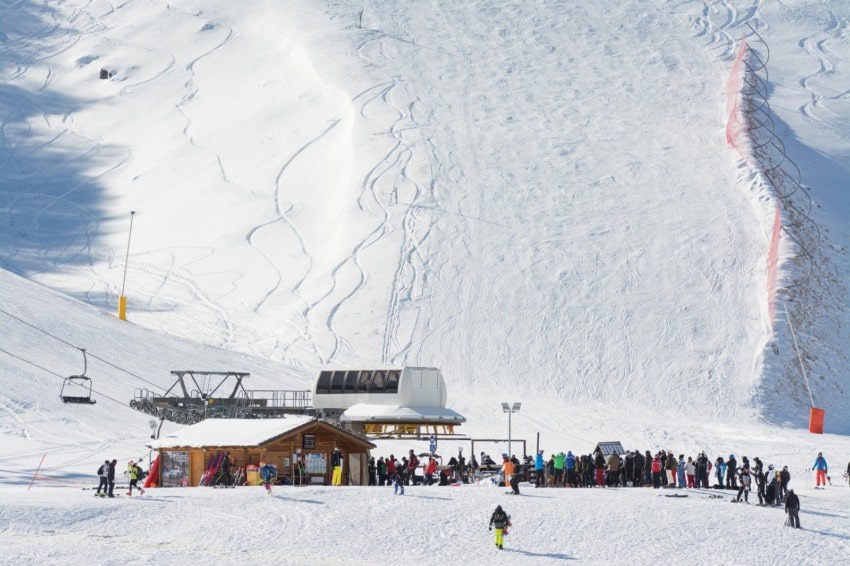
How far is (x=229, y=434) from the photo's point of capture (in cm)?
3011

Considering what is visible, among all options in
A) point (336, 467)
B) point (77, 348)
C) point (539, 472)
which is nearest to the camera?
point (336, 467)

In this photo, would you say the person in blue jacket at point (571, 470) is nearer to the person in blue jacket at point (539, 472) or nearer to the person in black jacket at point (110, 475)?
the person in blue jacket at point (539, 472)

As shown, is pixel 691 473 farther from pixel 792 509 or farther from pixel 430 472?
pixel 430 472

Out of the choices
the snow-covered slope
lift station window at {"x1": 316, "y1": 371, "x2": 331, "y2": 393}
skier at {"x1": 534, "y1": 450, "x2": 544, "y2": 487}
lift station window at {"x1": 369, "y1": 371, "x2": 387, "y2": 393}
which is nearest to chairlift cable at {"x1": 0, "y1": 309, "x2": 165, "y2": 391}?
the snow-covered slope

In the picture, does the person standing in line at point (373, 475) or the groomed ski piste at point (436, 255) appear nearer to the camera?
the groomed ski piste at point (436, 255)

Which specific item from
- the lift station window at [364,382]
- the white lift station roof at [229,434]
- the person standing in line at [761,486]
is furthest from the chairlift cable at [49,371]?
the person standing in line at [761,486]

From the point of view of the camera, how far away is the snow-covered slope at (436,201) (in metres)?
47.8

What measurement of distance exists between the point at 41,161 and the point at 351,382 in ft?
143

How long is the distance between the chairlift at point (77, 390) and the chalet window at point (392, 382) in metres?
8.70

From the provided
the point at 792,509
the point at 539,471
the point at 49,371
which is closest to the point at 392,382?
the point at 539,471

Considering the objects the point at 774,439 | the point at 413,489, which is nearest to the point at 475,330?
the point at 774,439

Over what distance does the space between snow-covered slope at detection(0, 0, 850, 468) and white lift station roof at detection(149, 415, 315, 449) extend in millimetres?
7577

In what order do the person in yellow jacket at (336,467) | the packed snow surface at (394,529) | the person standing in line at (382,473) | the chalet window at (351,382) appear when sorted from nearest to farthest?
the packed snow surface at (394,529), the person in yellow jacket at (336,467), the person standing in line at (382,473), the chalet window at (351,382)

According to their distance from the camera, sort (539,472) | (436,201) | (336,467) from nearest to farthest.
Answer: (336,467)
(539,472)
(436,201)
